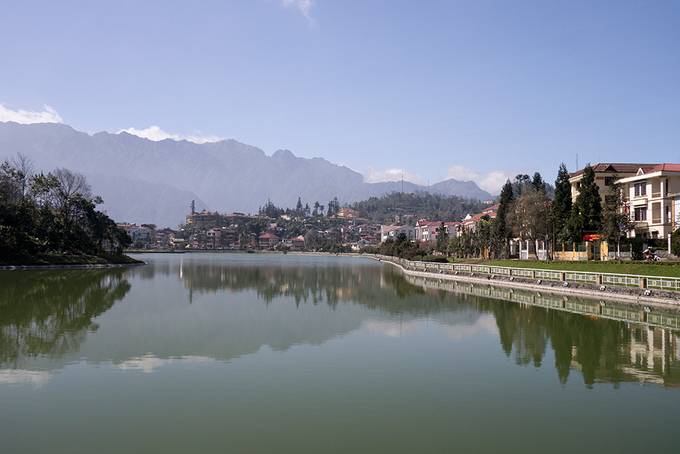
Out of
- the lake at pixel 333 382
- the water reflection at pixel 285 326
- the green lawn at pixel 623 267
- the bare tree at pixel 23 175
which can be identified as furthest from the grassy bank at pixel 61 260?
the green lawn at pixel 623 267

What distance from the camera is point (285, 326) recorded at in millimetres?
19828

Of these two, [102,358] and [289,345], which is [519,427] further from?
[102,358]

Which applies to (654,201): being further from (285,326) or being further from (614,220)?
(285,326)

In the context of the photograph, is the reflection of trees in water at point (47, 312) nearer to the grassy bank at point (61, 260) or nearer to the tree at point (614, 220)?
the grassy bank at point (61, 260)

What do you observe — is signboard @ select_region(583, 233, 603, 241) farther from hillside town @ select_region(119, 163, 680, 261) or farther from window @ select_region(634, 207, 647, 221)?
window @ select_region(634, 207, 647, 221)

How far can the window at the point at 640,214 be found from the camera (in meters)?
44.1

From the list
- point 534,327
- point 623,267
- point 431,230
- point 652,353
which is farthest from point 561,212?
point 431,230

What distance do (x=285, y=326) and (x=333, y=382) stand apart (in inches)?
327

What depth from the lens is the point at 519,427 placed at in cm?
905

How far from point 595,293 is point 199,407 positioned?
23446 millimetres

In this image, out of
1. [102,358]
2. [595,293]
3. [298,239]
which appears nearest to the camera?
[102,358]

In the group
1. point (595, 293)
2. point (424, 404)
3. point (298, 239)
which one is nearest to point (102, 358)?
point (424, 404)

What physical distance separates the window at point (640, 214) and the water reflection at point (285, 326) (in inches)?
751

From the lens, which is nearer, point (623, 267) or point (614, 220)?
point (623, 267)
